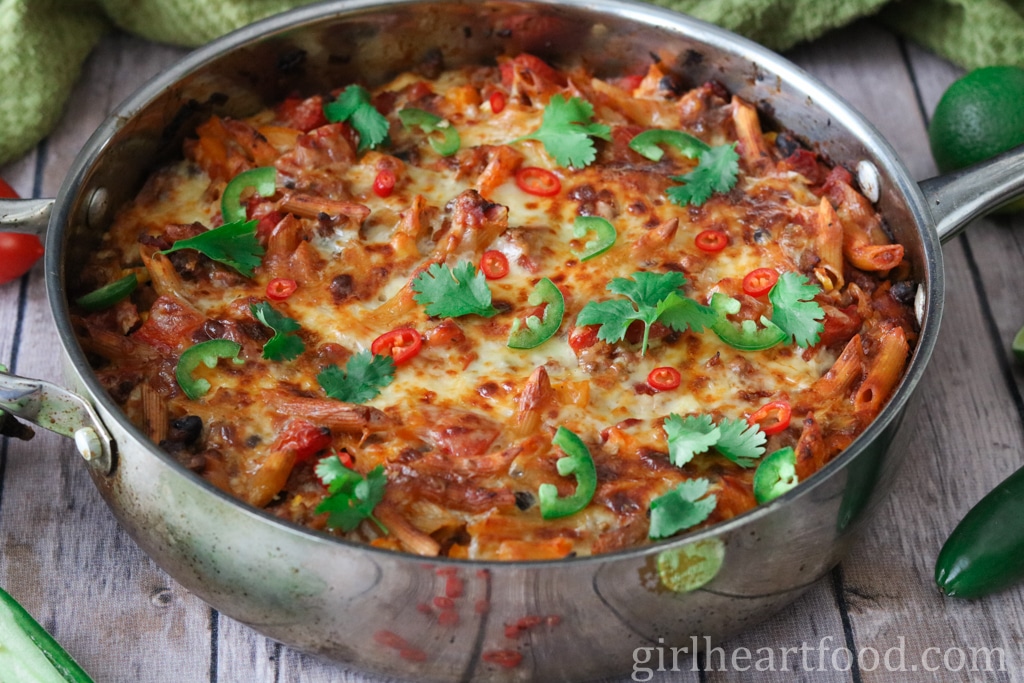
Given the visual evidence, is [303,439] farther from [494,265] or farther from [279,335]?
[494,265]

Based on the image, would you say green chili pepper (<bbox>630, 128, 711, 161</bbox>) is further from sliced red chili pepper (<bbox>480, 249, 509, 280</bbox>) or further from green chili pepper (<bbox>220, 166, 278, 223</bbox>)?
green chili pepper (<bbox>220, 166, 278, 223</bbox>)

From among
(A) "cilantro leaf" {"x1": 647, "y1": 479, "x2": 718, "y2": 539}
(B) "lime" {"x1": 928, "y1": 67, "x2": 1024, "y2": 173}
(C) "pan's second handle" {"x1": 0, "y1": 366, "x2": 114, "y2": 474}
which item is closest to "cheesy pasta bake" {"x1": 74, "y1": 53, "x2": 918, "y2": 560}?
(A) "cilantro leaf" {"x1": 647, "y1": 479, "x2": 718, "y2": 539}

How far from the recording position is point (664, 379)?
156 inches

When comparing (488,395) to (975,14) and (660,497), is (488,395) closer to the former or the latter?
(660,497)

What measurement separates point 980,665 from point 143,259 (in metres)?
3.15

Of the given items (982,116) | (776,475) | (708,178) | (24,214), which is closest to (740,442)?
(776,475)

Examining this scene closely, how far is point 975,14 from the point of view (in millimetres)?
5785

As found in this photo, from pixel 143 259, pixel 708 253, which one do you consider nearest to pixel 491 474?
pixel 708 253

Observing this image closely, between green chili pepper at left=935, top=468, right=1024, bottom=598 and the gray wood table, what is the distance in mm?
100

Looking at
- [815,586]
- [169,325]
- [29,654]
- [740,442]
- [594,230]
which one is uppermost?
[594,230]

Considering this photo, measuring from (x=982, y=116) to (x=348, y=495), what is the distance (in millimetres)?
3382

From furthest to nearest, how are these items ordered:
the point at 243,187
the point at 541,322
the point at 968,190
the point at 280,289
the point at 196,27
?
1. the point at 196,27
2. the point at 243,187
3. the point at 968,190
4. the point at 280,289
5. the point at 541,322

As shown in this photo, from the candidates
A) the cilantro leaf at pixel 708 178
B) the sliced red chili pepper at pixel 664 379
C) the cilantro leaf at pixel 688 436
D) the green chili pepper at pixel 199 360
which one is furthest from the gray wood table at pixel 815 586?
the cilantro leaf at pixel 708 178

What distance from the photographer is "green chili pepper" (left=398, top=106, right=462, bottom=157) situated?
15.6 ft
